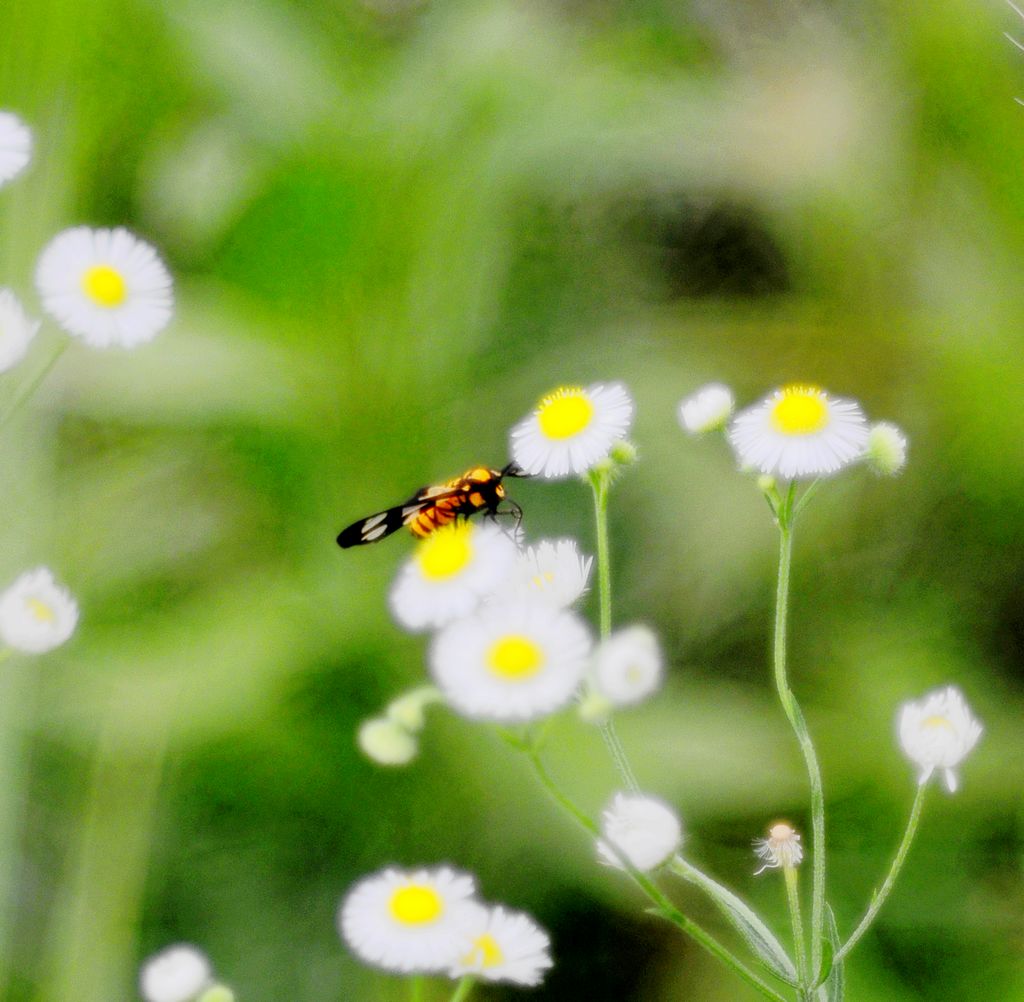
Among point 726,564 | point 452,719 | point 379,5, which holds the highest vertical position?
point 379,5

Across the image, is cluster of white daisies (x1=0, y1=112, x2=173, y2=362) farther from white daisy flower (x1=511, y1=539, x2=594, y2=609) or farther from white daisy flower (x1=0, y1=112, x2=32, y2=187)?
white daisy flower (x1=511, y1=539, x2=594, y2=609)

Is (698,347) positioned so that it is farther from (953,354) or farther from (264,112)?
(264,112)

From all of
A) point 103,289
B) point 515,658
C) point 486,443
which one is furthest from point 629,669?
point 486,443

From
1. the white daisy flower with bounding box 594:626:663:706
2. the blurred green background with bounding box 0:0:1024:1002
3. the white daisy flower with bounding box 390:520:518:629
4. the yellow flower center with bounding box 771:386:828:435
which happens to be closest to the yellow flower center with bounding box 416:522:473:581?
the white daisy flower with bounding box 390:520:518:629

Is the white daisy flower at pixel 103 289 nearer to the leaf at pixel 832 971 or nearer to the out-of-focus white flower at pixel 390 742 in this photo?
the out-of-focus white flower at pixel 390 742

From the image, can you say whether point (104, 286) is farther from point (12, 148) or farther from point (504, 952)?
point (504, 952)

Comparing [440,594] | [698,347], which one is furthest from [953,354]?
[440,594]

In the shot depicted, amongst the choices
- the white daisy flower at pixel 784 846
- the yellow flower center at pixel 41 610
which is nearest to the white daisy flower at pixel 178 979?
the yellow flower center at pixel 41 610

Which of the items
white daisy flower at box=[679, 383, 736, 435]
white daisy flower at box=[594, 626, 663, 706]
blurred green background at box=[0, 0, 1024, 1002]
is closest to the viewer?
white daisy flower at box=[594, 626, 663, 706]
